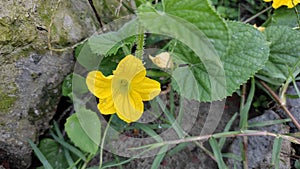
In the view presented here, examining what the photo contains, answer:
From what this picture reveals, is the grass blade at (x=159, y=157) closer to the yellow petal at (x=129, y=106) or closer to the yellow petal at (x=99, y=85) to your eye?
the yellow petal at (x=129, y=106)

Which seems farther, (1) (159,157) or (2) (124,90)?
(1) (159,157)

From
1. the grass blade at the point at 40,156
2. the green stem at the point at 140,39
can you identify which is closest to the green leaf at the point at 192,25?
the green stem at the point at 140,39

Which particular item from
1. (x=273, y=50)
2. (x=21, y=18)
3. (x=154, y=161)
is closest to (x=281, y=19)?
(x=273, y=50)

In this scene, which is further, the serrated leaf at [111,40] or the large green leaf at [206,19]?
the serrated leaf at [111,40]

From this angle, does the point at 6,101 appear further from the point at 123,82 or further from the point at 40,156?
the point at 123,82

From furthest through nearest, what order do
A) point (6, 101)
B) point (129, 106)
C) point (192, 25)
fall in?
point (6, 101)
point (129, 106)
point (192, 25)

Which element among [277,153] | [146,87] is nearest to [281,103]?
[277,153]

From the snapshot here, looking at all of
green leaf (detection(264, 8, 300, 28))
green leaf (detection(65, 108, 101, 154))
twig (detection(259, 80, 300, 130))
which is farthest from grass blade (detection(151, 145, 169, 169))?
green leaf (detection(264, 8, 300, 28))
